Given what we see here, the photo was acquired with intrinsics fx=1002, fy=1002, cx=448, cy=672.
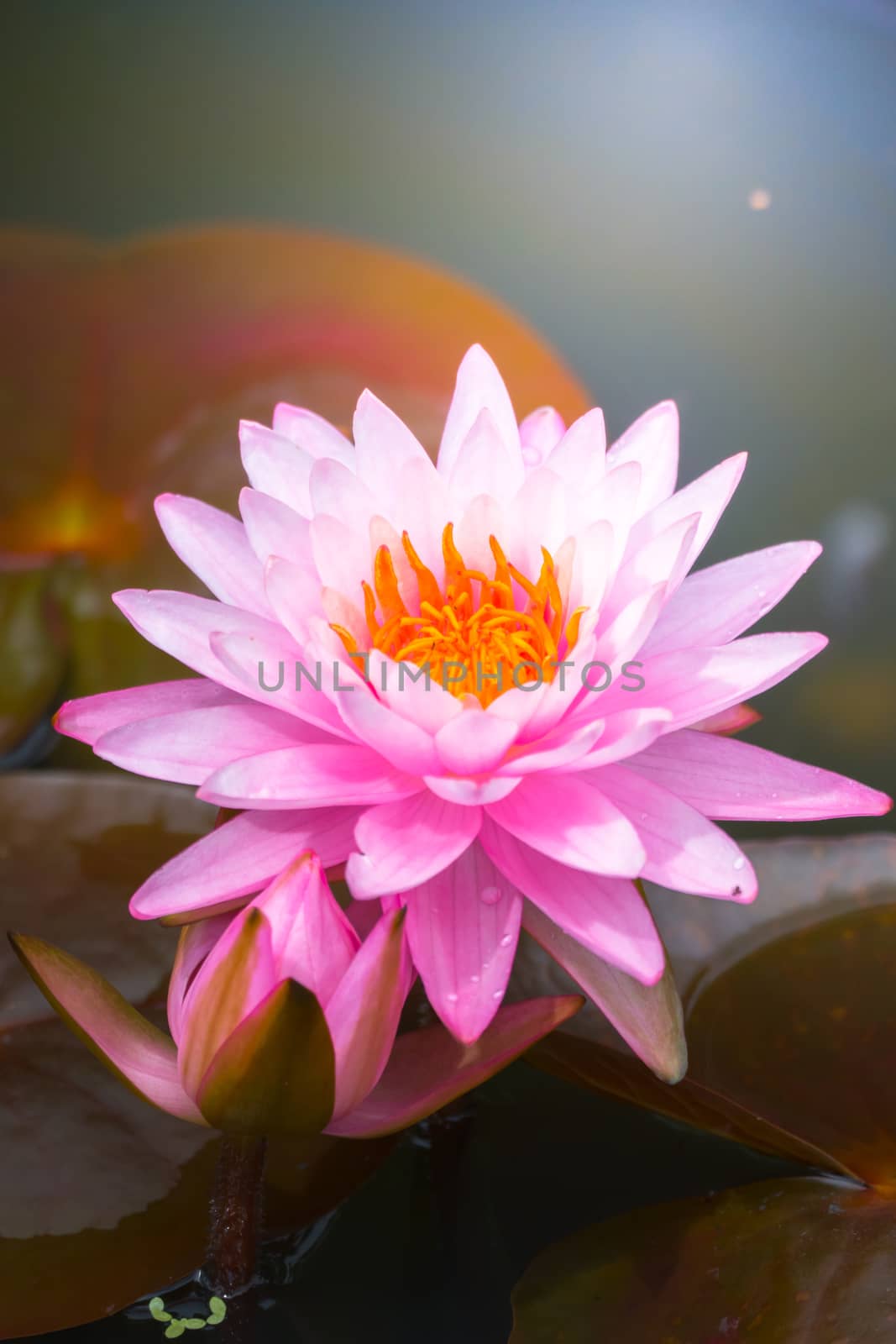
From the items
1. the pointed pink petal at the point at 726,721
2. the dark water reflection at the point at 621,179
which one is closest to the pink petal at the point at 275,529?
the pointed pink petal at the point at 726,721

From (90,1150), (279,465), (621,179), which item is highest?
(621,179)

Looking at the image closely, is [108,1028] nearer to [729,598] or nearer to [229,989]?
[229,989]

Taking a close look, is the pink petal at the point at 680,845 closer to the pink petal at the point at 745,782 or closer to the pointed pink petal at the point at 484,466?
the pink petal at the point at 745,782

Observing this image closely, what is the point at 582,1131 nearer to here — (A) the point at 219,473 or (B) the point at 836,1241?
(B) the point at 836,1241

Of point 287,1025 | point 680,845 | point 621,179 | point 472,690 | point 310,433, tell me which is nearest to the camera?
point 287,1025

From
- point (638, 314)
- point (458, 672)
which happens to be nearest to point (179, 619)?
point (458, 672)

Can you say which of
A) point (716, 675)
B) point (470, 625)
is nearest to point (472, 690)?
point (470, 625)
